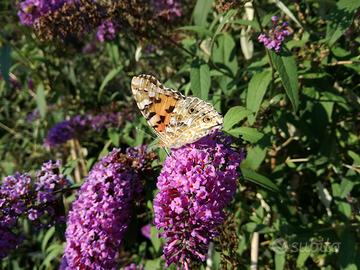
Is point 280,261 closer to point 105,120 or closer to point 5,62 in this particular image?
point 105,120

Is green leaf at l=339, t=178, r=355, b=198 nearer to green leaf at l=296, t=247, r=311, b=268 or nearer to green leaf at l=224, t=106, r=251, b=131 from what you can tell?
green leaf at l=296, t=247, r=311, b=268

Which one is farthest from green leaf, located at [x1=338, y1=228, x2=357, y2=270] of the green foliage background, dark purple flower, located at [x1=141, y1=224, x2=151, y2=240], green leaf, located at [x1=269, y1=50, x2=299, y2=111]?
dark purple flower, located at [x1=141, y1=224, x2=151, y2=240]

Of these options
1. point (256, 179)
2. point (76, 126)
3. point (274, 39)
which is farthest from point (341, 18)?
point (76, 126)

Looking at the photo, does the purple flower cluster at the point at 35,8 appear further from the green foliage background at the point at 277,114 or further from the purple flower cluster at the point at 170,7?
the purple flower cluster at the point at 170,7

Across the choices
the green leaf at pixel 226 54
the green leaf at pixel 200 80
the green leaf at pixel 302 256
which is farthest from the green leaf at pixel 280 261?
the green leaf at pixel 226 54

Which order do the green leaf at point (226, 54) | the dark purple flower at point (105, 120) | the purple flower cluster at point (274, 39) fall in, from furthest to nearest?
the dark purple flower at point (105, 120)
the green leaf at point (226, 54)
the purple flower cluster at point (274, 39)

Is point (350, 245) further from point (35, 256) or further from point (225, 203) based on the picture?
point (35, 256)

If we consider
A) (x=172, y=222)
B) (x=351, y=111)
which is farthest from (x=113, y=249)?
(x=351, y=111)

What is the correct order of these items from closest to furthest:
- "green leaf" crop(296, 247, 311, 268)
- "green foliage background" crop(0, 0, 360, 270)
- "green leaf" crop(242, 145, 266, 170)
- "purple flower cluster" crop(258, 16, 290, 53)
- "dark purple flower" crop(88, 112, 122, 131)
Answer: "purple flower cluster" crop(258, 16, 290, 53)
"green foliage background" crop(0, 0, 360, 270)
"green leaf" crop(242, 145, 266, 170)
"green leaf" crop(296, 247, 311, 268)
"dark purple flower" crop(88, 112, 122, 131)
